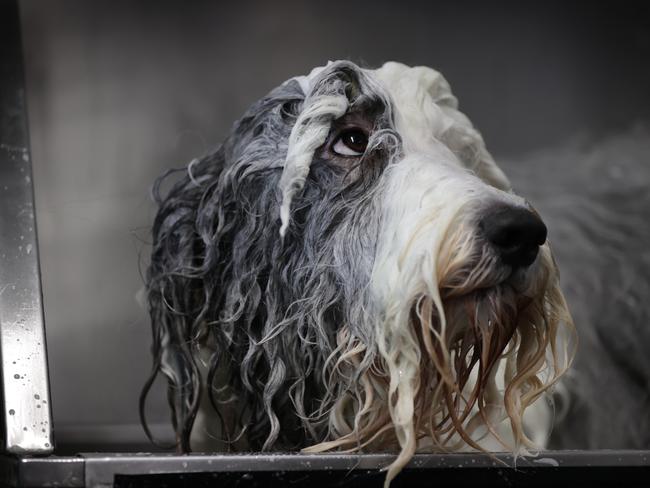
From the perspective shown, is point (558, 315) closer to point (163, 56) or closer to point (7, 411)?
point (7, 411)

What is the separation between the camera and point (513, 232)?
46.4 inches

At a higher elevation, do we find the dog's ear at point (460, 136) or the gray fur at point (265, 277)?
the dog's ear at point (460, 136)

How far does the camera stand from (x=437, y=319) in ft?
4.03

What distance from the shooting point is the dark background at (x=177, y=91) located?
237cm

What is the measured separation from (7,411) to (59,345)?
1213mm

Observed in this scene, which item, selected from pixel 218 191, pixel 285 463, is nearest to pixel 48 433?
pixel 285 463

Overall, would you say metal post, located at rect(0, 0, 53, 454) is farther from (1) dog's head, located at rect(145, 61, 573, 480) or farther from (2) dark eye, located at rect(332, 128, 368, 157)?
(2) dark eye, located at rect(332, 128, 368, 157)

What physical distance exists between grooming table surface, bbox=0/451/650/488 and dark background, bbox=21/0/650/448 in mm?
1109

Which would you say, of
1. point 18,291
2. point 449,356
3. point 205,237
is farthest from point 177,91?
point 449,356

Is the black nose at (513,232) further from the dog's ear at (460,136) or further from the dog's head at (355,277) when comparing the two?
the dog's ear at (460,136)

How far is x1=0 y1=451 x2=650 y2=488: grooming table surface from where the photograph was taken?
1094 mm

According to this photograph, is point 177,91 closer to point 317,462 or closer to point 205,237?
point 205,237

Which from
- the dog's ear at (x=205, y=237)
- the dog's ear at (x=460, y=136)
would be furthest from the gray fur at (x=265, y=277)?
the dog's ear at (x=460, y=136)

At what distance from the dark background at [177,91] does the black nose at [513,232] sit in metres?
1.21
